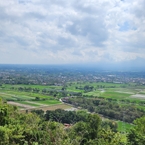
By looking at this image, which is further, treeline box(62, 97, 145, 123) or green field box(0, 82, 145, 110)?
green field box(0, 82, 145, 110)

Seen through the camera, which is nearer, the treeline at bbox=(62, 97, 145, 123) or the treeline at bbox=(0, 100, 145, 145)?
the treeline at bbox=(0, 100, 145, 145)

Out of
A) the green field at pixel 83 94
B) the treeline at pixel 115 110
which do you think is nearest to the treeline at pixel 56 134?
the treeline at pixel 115 110

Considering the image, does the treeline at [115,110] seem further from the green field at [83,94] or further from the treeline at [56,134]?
the treeline at [56,134]

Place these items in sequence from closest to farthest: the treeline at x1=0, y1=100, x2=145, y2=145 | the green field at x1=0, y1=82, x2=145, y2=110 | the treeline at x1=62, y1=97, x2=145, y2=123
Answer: the treeline at x1=0, y1=100, x2=145, y2=145, the treeline at x1=62, y1=97, x2=145, y2=123, the green field at x1=0, y1=82, x2=145, y2=110

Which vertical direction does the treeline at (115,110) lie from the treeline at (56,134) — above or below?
below

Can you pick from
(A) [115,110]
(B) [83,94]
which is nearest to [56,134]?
(A) [115,110]

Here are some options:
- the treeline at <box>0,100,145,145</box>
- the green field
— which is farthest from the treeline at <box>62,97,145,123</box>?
the treeline at <box>0,100,145,145</box>

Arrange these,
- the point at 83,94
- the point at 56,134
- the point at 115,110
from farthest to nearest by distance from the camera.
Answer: the point at 83,94 → the point at 115,110 → the point at 56,134

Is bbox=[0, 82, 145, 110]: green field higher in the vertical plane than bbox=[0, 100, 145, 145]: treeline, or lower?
lower

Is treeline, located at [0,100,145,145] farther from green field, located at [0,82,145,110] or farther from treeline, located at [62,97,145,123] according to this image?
green field, located at [0,82,145,110]

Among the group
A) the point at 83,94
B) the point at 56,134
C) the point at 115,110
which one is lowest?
the point at 83,94

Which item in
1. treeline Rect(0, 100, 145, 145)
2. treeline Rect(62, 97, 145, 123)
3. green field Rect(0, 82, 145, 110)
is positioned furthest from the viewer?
green field Rect(0, 82, 145, 110)

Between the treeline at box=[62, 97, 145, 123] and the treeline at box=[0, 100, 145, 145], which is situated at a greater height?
the treeline at box=[0, 100, 145, 145]

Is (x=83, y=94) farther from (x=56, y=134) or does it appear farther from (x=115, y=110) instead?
(x=56, y=134)
